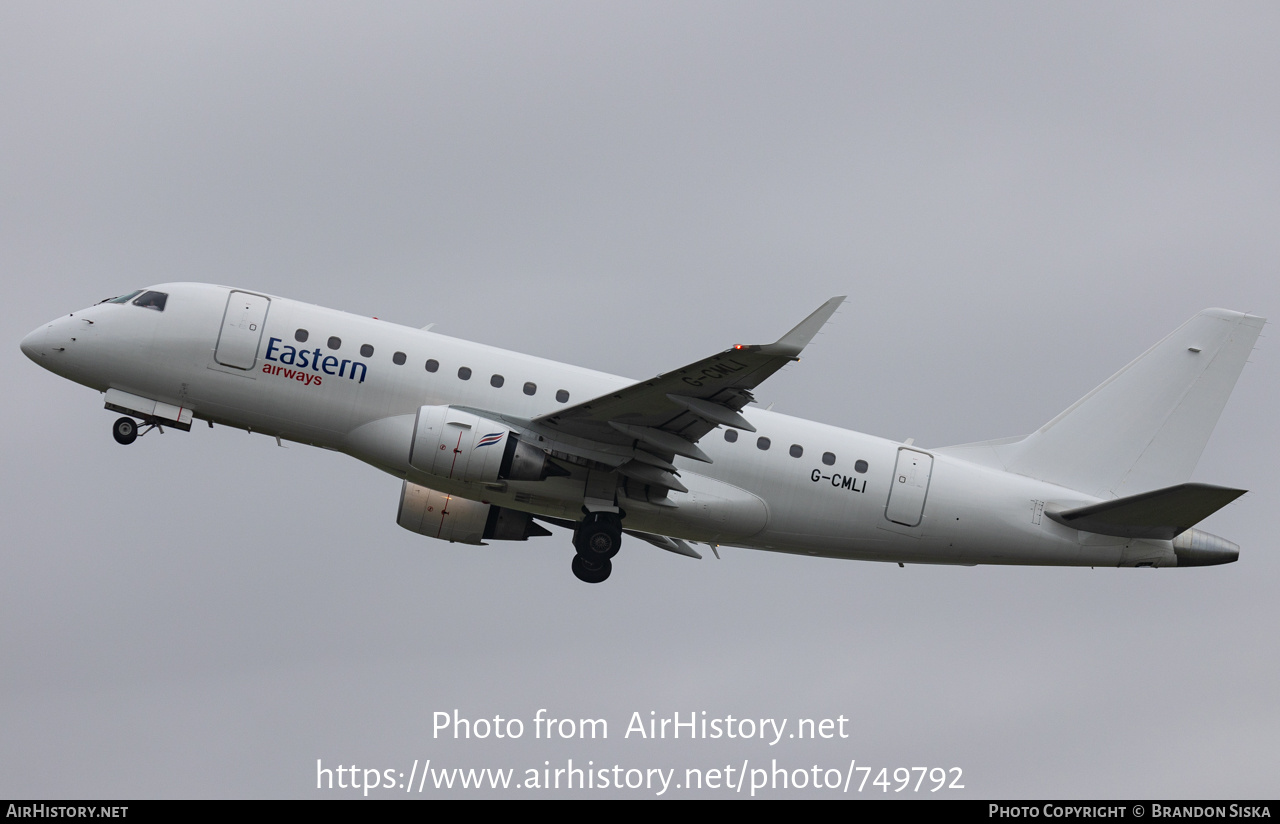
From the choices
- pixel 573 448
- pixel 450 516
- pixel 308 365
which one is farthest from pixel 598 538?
pixel 308 365

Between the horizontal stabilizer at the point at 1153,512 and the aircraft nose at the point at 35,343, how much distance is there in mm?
→ 24974

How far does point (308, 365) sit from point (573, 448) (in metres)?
6.50

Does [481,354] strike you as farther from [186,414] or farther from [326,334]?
[186,414]

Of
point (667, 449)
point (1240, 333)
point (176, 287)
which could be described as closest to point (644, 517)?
point (667, 449)

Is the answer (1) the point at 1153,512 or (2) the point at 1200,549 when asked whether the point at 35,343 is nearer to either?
(1) the point at 1153,512

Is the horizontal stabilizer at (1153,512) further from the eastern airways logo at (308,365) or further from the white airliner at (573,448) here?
the eastern airways logo at (308,365)

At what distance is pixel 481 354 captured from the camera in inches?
1196

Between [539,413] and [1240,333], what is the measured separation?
61.7 feet

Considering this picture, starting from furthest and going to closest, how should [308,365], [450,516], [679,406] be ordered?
[450,516]
[308,365]
[679,406]

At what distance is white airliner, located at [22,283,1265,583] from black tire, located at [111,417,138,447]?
85 mm

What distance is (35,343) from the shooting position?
30.6m

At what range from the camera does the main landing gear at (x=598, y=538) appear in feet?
99.5

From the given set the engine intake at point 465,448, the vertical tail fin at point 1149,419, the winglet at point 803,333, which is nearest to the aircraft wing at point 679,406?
the winglet at point 803,333

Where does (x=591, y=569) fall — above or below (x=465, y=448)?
below
